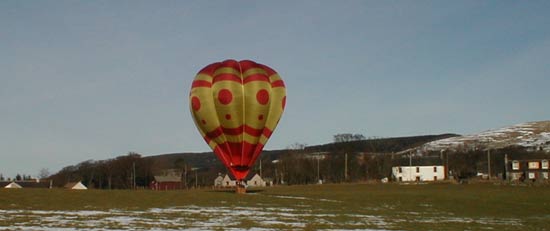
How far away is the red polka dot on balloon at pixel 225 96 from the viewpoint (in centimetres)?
4112

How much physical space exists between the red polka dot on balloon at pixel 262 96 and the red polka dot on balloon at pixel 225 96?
178cm

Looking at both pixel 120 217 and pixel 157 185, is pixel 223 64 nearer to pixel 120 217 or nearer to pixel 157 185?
pixel 120 217

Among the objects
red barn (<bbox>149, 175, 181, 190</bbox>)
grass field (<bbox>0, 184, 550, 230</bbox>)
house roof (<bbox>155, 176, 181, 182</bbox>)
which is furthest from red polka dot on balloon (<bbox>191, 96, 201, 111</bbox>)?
house roof (<bbox>155, 176, 181, 182</bbox>)

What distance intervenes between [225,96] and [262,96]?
7.73 ft

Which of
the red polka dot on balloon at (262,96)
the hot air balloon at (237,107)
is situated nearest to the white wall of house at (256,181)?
the hot air balloon at (237,107)

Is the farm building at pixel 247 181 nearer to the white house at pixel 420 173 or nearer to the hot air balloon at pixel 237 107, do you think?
the white house at pixel 420 173

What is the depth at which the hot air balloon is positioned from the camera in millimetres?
41312

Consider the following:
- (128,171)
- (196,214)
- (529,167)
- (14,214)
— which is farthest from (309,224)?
(128,171)

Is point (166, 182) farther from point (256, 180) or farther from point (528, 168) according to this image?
point (528, 168)

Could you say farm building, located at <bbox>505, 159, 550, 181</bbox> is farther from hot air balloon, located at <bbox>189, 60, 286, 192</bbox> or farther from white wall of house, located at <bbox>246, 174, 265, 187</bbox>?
hot air balloon, located at <bbox>189, 60, 286, 192</bbox>

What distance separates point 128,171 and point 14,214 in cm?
10943

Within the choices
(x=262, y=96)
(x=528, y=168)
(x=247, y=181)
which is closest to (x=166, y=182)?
(x=247, y=181)

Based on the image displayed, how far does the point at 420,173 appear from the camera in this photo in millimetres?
128125

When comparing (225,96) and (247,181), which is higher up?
(225,96)
